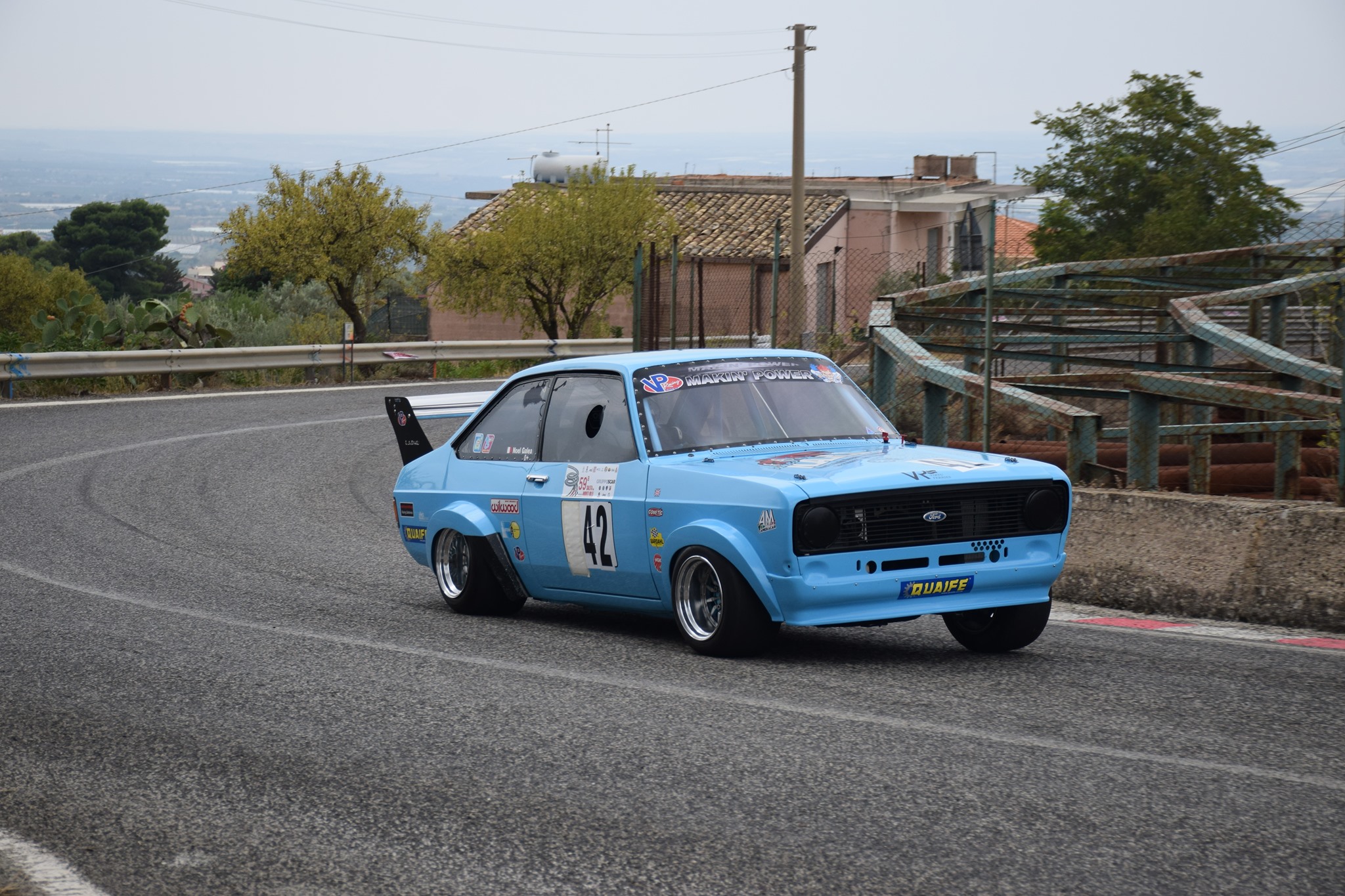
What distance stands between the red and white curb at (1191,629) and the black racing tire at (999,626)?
977 mm

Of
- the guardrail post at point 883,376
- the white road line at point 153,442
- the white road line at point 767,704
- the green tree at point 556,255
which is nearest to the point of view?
the white road line at point 767,704

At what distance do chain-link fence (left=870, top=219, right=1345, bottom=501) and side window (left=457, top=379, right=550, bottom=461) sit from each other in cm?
327

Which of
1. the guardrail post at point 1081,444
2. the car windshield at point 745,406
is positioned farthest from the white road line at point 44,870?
the guardrail post at point 1081,444

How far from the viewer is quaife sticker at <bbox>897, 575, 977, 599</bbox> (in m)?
6.62

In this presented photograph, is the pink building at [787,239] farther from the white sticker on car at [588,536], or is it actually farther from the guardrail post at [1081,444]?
the white sticker on car at [588,536]

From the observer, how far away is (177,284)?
4060 inches

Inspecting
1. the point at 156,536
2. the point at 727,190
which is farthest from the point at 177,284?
the point at 156,536

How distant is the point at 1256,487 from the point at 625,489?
7.60 meters

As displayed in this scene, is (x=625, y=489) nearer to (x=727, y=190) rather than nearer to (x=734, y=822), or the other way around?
(x=734, y=822)

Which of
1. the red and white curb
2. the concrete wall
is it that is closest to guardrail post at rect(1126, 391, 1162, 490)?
Result: the concrete wall

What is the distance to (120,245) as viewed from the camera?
336ft

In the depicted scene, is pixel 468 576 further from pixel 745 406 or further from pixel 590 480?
pixel 745 406

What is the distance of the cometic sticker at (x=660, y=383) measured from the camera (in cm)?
776

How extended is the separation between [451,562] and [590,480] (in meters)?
1.52
